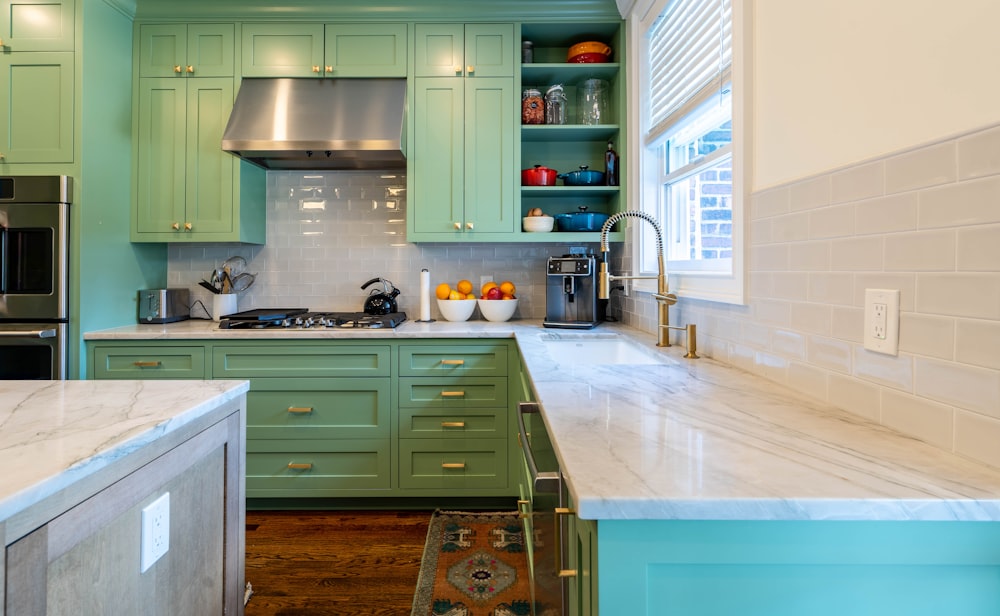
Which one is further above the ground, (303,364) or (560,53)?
(560,53)

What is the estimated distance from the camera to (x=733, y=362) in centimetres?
162

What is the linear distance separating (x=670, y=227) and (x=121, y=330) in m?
2.69

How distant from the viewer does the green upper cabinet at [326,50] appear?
2.85 metres

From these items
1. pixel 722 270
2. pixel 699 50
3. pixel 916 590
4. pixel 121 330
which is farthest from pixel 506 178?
pixel 916 590

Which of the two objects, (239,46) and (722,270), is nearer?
(722,270)

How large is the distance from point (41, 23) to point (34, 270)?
1172 millimetres

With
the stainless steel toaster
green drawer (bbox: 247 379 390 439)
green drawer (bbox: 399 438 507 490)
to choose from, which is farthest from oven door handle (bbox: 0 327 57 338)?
green drawer (bbox: 399 438 507 490)

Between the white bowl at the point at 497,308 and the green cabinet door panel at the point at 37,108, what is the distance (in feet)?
6.87

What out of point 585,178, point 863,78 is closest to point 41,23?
point 585,178

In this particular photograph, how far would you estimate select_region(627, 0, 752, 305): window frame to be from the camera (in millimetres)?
1531

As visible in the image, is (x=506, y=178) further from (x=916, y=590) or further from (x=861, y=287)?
(x=916, y=590)

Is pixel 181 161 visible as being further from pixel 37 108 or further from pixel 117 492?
pixel 117 492

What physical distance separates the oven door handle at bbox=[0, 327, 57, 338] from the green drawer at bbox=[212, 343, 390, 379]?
704 millimetres

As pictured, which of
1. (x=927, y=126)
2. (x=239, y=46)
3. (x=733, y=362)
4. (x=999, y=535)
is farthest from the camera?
(x=239, y=46)
